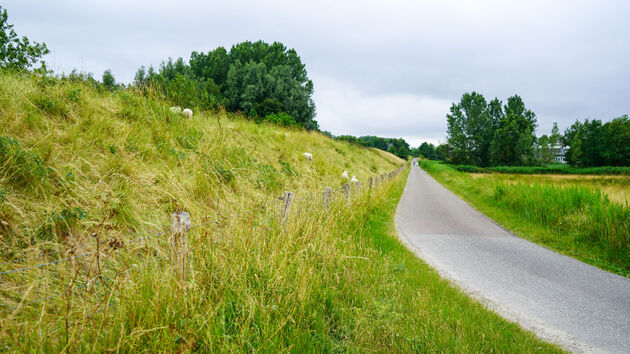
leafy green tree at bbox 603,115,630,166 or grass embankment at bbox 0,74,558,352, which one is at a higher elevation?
leafy green tree at bbox 603,115,630,166

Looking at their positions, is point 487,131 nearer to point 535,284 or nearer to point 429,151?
point 535,284

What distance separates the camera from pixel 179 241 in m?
2.67

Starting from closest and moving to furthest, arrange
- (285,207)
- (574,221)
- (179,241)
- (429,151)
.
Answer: (179,241)
(285,207)
(574,221)
(429,151)

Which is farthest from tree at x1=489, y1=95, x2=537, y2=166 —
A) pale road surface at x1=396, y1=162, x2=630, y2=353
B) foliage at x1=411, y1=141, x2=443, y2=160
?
foliage at x1=411, y1=141, x2=443, y2=160

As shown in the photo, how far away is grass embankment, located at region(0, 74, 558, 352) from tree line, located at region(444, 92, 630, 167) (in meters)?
70.7

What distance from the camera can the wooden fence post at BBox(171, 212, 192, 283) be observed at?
2.57m

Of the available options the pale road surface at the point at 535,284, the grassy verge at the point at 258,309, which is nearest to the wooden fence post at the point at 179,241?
the grassy verge at the point at 258,309

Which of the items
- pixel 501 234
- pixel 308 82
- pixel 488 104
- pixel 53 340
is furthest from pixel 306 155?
pixel 488 104

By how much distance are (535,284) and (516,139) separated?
233ft

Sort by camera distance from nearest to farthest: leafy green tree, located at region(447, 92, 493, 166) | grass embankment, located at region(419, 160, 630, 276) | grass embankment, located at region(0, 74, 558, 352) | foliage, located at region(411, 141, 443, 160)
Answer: grass embankment, located at region(0, 74, 558, 352) → grass embankment, located at region(419, 160, 630, 276) → leafy green tree, located at region(447, 92, 493, 166) → foliage, located at region(411, 141, 443, 160)

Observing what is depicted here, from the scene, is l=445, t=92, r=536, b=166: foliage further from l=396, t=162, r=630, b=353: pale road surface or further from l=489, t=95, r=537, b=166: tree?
l=396, t=162, r=630, b=353: pale road surface

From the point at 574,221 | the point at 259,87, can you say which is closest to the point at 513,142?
the point at 259,87

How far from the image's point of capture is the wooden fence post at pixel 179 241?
2574 mm

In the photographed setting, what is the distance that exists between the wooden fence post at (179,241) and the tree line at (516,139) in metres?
73.0
